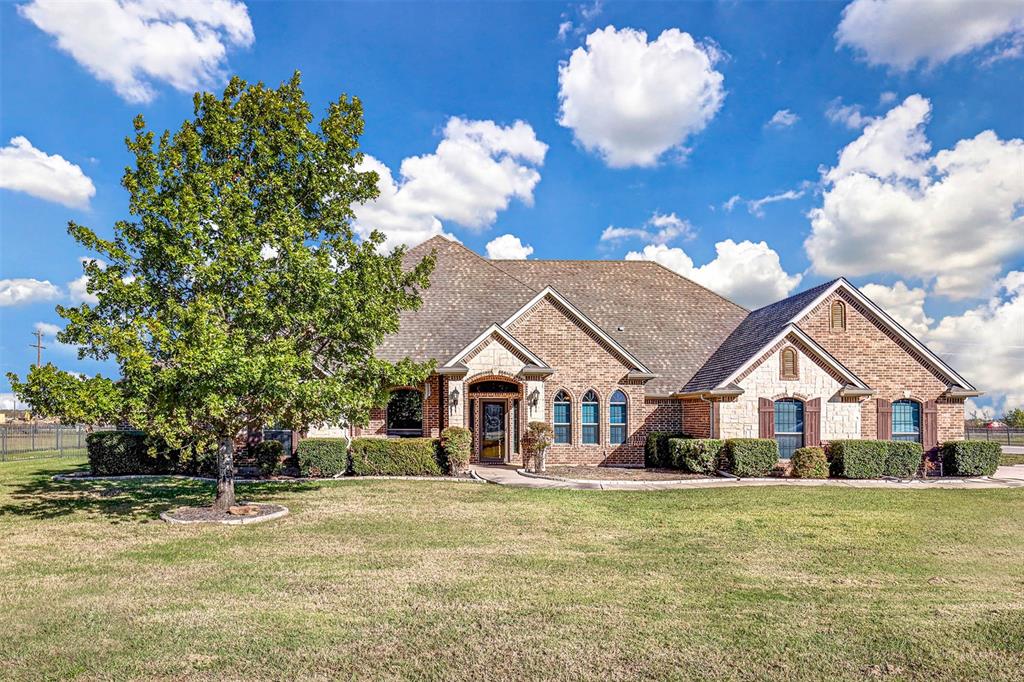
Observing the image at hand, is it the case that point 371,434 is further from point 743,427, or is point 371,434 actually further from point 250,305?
point 743,427

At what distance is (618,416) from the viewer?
78.5 feet

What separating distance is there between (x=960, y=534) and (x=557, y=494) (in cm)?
833

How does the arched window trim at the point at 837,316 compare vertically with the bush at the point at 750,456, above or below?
above

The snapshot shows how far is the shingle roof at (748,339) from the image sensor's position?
22.7 meters

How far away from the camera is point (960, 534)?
1184 centimetres

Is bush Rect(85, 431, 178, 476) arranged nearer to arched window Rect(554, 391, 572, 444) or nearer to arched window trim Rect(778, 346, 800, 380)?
arched window Rect(554, 391, 572, 444)

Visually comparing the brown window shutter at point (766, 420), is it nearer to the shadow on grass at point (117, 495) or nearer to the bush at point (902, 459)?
the bush at point (902, 459)

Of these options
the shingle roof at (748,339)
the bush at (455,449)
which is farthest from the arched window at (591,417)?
the bush at (455,449)

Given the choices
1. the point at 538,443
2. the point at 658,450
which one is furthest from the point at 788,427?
the point at 538,443

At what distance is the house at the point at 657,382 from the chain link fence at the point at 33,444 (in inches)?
737

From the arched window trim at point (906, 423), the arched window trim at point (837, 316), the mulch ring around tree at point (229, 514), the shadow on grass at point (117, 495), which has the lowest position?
the shadow on grass at point (117, 495)

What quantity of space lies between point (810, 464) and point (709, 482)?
404 centimetres

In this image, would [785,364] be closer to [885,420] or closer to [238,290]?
[885,420]

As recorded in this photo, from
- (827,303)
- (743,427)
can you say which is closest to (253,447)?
(743,427)
